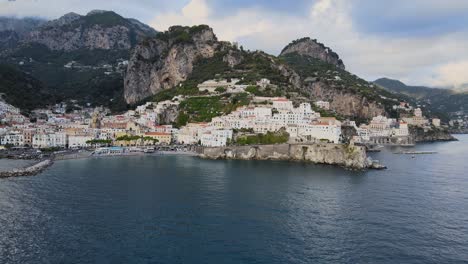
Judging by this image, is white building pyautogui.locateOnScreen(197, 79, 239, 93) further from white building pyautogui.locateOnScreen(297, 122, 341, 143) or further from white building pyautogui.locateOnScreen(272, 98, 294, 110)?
white building pyautogui.locateOnScreen(297, 122, 341, 143)

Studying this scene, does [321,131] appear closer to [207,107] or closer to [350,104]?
[207,107]

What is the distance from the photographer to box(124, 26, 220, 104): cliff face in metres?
112

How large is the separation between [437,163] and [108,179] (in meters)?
47.0

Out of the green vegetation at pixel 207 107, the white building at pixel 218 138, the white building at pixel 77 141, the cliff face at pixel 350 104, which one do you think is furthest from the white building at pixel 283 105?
the cliff face at pixel 350 104

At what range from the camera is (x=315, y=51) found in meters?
180

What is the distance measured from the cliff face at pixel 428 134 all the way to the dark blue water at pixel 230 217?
7611cm

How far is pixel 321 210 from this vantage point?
31.0 meters

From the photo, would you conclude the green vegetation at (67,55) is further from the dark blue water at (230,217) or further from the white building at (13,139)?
the dark blue water at (230,217)

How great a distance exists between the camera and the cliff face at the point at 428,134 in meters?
119

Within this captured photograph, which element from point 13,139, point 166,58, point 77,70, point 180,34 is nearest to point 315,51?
point 180,34

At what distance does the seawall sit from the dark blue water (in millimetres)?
7595

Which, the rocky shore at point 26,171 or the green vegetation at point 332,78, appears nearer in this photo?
the rocky shore at point 26,171

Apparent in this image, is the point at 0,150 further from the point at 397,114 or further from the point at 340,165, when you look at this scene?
the point at 397,114

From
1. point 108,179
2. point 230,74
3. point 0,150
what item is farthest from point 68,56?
point 108,179
